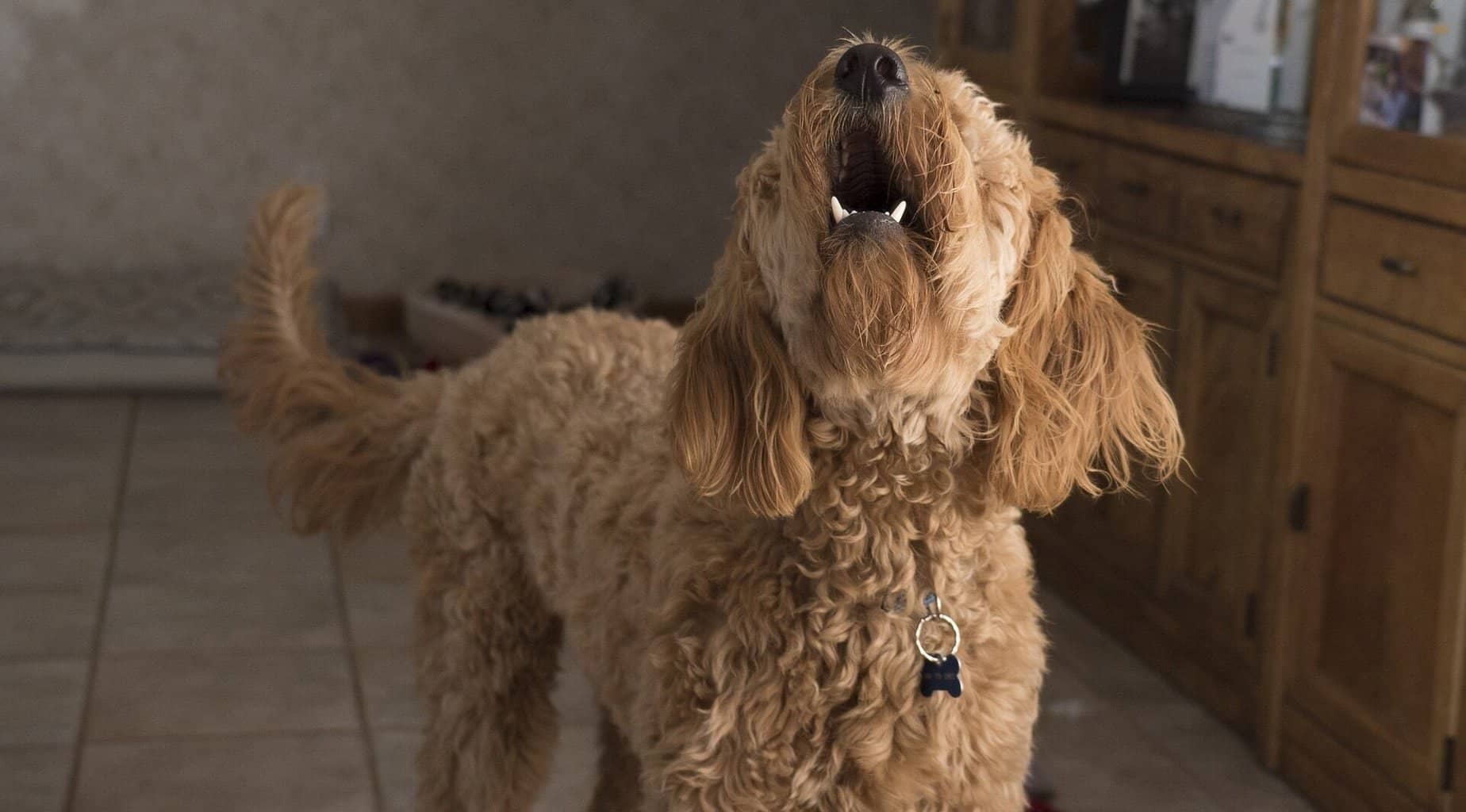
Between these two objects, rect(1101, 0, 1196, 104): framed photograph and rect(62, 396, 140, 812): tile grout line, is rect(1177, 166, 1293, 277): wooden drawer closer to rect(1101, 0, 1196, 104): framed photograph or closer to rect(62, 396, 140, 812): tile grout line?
rect(1101, 0, 1196, 104): framed photograph

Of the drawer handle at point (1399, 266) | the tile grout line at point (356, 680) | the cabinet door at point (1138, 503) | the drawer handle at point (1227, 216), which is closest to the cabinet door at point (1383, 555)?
the drawer handle at point (1399, 266)

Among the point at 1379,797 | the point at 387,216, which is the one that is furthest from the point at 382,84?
the point at 1379,797

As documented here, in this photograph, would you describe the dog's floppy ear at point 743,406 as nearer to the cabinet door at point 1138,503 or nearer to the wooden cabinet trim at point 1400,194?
the wooden cabinet trim at point 1400,194

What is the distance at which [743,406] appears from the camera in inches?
57.3

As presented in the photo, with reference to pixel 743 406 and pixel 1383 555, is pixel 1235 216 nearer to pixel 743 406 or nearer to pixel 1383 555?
pixel 1383 555

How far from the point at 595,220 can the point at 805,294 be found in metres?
4.76

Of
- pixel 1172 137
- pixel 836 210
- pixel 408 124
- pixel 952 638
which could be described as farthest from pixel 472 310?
pixel 836 210

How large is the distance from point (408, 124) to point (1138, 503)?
3478mm

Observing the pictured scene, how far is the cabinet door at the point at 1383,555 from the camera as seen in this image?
7.79ft

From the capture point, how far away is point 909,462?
4.90 feet

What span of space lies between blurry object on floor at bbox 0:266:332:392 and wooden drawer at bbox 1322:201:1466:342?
11.4 ft

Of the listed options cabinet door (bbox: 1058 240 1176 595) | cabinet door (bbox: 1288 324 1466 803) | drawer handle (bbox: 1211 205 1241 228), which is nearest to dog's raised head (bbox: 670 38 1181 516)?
cabinet door (bbox: 1288 324 1466 803)

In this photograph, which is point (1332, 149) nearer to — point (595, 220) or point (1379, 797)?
point (1379, 797)

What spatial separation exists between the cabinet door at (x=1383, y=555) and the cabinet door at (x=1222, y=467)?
0.55ft
